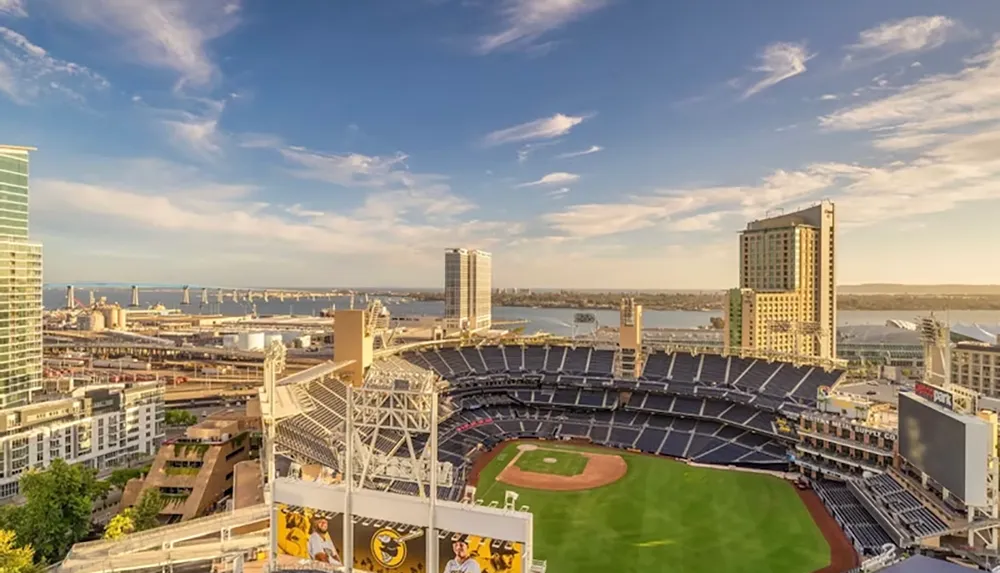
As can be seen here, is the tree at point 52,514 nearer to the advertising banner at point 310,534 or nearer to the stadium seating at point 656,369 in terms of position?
the advertising banner at point 310,534

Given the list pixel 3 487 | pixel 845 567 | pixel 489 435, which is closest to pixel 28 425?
pixel 3 487

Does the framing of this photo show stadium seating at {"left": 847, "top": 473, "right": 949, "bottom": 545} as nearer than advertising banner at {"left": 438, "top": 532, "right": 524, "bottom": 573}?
No

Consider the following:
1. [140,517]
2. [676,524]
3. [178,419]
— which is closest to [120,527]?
[140,517]

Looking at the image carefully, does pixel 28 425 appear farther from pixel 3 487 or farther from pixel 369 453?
pixel 369 453

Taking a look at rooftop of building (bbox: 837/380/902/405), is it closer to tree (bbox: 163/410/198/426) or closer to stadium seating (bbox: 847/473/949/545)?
stadium seating (bbox: 847/473/949/545)

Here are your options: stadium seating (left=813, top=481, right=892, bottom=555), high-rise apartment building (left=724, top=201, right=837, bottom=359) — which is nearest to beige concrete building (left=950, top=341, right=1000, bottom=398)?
high-rise apartment building (left=724, top=201, right=837, bottom=359)

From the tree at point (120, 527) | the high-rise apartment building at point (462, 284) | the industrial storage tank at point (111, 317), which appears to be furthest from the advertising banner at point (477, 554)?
the industrial storage tank at point (111, 317)
